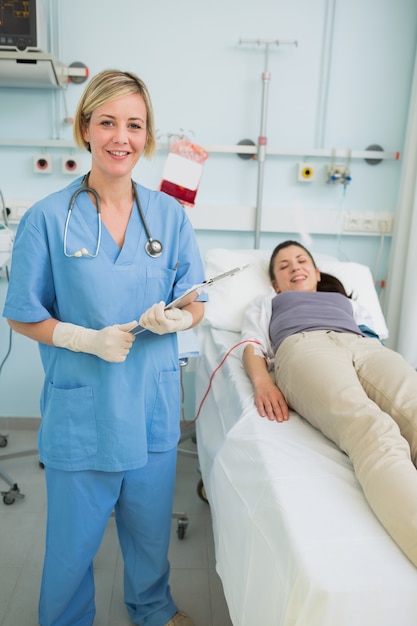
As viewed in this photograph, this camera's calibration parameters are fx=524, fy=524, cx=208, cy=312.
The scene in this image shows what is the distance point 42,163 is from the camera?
95.4 inches

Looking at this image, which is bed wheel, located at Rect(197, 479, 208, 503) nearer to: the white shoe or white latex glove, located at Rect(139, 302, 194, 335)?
the white shoe

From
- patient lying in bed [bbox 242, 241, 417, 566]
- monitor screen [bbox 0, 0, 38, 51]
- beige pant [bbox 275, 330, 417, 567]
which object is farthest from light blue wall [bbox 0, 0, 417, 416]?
beige pant [bbox 275, 330, 417, 567]

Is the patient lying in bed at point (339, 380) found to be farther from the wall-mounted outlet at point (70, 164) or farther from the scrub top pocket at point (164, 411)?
the wall-mounted outlet at point (70, 164)

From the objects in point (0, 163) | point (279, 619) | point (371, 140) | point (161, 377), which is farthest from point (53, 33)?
point (279, 619)

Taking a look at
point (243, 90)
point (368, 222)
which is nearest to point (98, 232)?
point (243, 90)

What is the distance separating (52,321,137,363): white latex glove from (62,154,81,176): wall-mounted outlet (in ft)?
4.76

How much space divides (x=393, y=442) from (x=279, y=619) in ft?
1.43

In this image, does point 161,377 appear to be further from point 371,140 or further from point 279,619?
point 371,140

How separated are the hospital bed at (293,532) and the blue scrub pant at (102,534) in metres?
0.16

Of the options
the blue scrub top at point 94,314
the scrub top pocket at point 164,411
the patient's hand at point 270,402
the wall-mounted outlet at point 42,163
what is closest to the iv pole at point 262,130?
the wall-mounted outlet at point 42,163

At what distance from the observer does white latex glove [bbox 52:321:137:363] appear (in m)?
1.13

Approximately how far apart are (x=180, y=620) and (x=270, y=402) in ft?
2.15

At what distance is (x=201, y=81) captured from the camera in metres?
2.42

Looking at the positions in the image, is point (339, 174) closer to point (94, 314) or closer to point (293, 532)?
point (94, 314)
